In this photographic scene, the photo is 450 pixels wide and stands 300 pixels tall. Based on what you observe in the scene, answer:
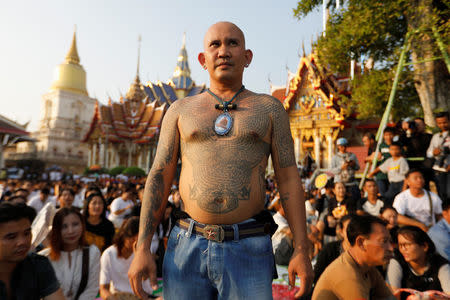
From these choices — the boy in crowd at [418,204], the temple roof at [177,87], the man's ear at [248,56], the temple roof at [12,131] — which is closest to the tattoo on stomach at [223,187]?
the man's ear at [248,56]

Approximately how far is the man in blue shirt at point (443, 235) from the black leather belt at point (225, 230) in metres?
3.34

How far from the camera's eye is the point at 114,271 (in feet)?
12.5

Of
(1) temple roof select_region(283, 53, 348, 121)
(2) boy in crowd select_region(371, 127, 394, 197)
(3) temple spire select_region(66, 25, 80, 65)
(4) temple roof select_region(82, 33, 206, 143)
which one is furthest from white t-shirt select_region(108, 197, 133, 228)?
(3) temple spire select_region(66, 25, 80, 65)

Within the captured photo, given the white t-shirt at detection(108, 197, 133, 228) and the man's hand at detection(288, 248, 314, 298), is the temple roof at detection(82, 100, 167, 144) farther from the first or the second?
the man's hand at detection(288, 248, 314, 298)

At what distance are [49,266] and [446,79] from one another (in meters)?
11.3

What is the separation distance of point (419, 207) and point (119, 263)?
14.7ft

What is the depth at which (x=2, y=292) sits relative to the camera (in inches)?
77.5

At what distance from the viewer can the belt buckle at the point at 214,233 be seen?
154 centimetres

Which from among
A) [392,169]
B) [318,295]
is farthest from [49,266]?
[392,169]

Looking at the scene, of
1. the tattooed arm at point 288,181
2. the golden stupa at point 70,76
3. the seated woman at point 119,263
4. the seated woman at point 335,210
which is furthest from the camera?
the golden stupa at point 70,76

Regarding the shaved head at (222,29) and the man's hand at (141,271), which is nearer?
the man's hand at (141,271)

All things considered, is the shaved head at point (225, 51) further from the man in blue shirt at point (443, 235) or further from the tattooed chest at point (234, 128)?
the man in blue shirt at point (443, 235)

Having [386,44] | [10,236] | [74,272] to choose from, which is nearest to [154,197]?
[10,236]

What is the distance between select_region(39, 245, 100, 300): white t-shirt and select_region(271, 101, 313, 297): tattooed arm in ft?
8.43
